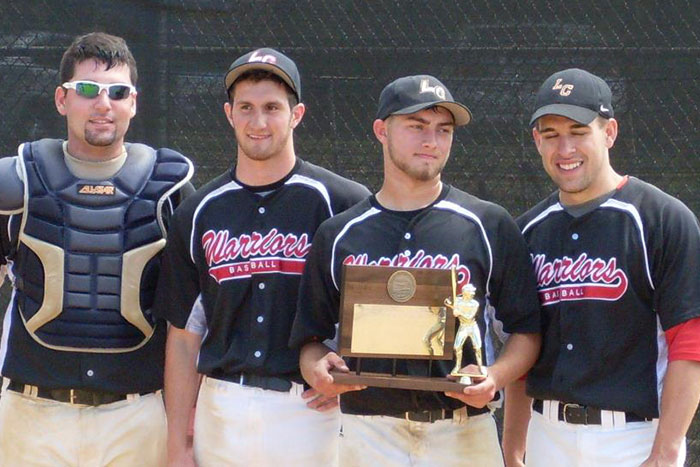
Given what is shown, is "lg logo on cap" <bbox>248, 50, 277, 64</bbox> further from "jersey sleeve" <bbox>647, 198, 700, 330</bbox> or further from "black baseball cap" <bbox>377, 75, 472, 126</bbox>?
"jersey sleeve" <bbox>647, 198, 700, 330</bbox>

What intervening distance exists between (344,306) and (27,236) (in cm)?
129

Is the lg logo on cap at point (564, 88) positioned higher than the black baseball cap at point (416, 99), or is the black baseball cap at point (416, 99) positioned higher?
the lg logo on cap at point (564, 88)

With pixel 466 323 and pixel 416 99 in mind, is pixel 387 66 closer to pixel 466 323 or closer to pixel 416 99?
pixel 416 99

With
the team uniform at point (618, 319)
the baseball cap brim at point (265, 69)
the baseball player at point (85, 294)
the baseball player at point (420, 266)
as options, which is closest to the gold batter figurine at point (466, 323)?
the baseball player at point (420, 266)

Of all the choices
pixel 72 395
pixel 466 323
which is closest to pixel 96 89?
pixel 72 395

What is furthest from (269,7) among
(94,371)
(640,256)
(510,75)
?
(640,256)

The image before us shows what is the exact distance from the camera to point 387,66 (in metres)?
5.00

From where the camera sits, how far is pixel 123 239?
3.93 meters

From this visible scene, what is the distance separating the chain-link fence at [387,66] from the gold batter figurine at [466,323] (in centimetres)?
183

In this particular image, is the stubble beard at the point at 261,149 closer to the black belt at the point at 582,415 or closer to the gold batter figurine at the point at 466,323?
the gold batter figurine at the point at 466,323

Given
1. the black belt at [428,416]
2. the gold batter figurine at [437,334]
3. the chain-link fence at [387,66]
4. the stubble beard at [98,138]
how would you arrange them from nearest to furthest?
the gold batter figurine at [437,334] → the black belt at [428,416] → the stubble beard at [98,138] → the chain-link fence at [387,66]

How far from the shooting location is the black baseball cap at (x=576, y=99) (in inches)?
139

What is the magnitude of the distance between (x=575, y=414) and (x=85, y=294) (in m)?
1.70

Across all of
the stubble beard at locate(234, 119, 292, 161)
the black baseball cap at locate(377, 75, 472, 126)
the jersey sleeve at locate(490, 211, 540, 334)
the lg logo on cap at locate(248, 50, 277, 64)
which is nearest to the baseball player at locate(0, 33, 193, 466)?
the stubble beard at locate(234, 119, 292, 161)
